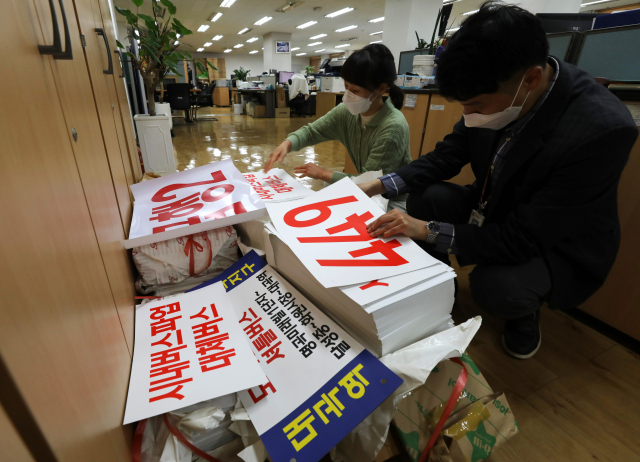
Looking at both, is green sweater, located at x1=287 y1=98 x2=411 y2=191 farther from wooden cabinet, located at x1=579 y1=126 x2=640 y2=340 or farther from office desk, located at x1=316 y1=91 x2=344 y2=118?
office desk, located at x1=316 y1=91 x2=344 y2=118

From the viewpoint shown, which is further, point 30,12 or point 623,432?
point 623,432

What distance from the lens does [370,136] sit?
136cm

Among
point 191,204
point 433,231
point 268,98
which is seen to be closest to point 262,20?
point 268,98

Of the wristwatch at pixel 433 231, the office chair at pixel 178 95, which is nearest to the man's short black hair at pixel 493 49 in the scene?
the wristwatch at pixel 433 231

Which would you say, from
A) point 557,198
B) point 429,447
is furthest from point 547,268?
point 429,447

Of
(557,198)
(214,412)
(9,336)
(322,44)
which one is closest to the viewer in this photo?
(9,336)

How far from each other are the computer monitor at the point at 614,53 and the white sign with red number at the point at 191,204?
1681mm

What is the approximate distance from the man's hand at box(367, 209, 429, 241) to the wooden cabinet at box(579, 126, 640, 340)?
0.81 meters

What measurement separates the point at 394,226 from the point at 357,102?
2.49 feet

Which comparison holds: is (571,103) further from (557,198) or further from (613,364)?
(613,364)

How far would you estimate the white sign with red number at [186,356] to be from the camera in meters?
0.55

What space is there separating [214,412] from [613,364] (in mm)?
1208

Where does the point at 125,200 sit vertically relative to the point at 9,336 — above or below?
below

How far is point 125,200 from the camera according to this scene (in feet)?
2.89
